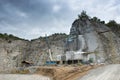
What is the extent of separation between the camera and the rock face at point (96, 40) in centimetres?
5420

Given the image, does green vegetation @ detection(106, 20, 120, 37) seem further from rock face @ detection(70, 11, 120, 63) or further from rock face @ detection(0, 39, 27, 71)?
rock face @ detection(0, 39, 27, 71)

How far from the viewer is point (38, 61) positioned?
6131 cm

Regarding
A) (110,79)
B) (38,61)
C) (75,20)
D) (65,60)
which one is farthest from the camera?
(75,20)

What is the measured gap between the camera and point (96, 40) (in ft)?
187

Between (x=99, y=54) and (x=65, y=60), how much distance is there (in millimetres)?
8629

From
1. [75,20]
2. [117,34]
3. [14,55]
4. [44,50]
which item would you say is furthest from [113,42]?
[14,55]

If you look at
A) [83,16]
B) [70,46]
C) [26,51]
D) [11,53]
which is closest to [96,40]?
[70,46]

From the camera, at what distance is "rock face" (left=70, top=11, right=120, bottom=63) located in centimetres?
5420

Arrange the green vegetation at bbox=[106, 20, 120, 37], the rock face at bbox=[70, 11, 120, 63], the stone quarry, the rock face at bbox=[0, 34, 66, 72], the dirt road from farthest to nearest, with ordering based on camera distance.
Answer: the green vegetation at bbox=[106, 20, 120, 37]
the rock face at bbox=[0, 34, 66, 72]
the stone quarry
the rock face at bbox=[70, 11, 120, 63]
the dirt road

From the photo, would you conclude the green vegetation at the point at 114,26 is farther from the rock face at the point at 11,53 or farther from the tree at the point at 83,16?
the rock face at the point at 11,53

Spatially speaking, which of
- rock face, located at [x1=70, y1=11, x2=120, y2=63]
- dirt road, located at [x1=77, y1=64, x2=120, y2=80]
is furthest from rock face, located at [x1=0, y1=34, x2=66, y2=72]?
dirt road, located at [x1=77, y1=64, x2=120, y2=80]

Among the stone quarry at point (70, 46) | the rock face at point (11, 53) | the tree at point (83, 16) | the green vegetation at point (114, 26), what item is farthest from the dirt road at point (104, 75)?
the tree at point (83, 16)

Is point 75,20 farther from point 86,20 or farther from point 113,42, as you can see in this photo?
point 113,42

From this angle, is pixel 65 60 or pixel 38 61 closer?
pixel 65 60
